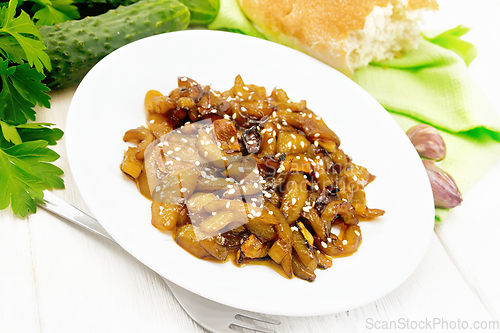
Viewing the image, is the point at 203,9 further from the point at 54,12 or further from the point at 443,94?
the point at 443,94

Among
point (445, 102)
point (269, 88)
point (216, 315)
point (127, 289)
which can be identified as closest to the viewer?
point (216, 315)

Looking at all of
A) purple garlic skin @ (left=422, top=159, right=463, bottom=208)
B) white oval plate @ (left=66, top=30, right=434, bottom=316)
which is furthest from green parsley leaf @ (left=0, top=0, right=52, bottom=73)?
purple garlic skin @ (left=422, top=159, right=463, bottom=208)

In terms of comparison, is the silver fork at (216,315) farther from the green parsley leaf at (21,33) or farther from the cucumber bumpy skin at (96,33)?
the cucumber bumpy skin at (96,33)

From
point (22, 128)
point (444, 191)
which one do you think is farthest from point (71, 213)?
point (444, 191)

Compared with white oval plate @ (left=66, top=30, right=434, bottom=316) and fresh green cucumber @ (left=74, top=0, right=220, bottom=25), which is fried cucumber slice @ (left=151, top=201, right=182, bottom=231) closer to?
white oval plate @ (left=66, top=30, right=434, bottom=316)

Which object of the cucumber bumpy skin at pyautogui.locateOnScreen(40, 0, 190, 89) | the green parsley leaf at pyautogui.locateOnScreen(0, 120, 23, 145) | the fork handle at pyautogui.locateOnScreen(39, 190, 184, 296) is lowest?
the fork handle at pyautogui.locateOnScreen(39, 190, 184, 296)

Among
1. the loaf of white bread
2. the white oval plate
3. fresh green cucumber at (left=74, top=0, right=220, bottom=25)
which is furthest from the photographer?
fresh green cucumber at (left=74, top=0, right=220, bottom=25)
